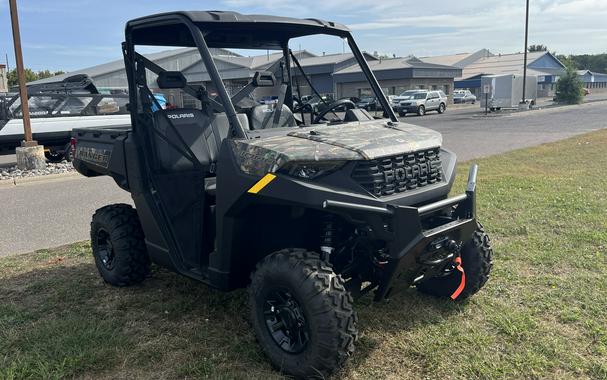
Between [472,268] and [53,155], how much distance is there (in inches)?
494

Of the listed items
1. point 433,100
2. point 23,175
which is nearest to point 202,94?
point 23,175

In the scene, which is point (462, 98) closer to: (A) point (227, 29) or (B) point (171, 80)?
(A) point (227, 29)

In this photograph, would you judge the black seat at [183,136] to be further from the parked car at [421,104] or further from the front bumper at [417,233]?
the parked car at [421,104]

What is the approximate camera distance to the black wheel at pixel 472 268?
13.5ft

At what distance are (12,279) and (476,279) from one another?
4151mm

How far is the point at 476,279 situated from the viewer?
13.6 ft

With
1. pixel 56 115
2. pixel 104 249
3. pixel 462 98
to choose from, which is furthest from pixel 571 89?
pixel 104 249

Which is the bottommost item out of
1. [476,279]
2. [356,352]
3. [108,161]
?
[356,352]

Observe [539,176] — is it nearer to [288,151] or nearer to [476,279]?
[476,279]

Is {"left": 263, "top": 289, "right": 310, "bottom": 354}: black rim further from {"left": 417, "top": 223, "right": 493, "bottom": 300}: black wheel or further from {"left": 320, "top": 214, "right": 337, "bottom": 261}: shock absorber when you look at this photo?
{"left": 417, "top": 223, "right": 493, "bottom": 300}: black wheel

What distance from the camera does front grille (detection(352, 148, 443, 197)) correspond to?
3139 millimetres

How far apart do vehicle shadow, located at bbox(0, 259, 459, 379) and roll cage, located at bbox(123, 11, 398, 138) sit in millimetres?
1433

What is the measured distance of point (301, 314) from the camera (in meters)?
3.17

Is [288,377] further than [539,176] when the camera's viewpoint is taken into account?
No
